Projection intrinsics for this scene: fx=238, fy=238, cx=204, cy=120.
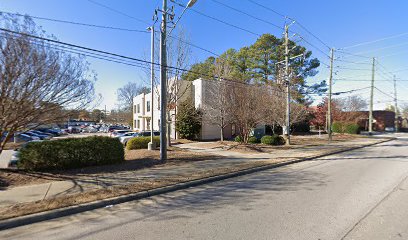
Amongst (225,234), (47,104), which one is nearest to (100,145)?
(47,104)

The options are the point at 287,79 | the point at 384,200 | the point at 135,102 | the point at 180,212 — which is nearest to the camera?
the point at 180,212

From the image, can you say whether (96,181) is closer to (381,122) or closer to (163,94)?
(163,94)

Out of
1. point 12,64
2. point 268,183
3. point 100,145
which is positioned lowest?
point 268,183

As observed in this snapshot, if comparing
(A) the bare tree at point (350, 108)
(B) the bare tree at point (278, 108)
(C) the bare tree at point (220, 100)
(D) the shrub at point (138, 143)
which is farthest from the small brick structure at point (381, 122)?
(D) the shrub at point (138, 143)

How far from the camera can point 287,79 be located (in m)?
18.9

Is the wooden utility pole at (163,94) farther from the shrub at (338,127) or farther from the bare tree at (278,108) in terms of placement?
the shrub at (338,127)

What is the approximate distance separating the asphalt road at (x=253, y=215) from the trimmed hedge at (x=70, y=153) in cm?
482

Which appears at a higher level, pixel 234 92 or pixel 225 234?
pixel 234 92

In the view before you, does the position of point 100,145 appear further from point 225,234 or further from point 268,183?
point 225,234

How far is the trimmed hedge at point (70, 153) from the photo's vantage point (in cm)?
858

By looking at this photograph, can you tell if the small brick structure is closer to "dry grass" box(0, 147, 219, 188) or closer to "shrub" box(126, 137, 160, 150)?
"shrub" box(126, 137, 160, 150)

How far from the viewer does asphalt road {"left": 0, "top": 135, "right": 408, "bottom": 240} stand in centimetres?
407

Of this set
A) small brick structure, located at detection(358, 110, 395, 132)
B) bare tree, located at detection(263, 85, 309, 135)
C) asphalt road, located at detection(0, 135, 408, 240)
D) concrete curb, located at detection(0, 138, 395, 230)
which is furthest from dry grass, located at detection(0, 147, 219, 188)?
small brick structure, located at detection(358, 110, 395, 132)

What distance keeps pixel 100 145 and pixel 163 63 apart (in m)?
4.74
